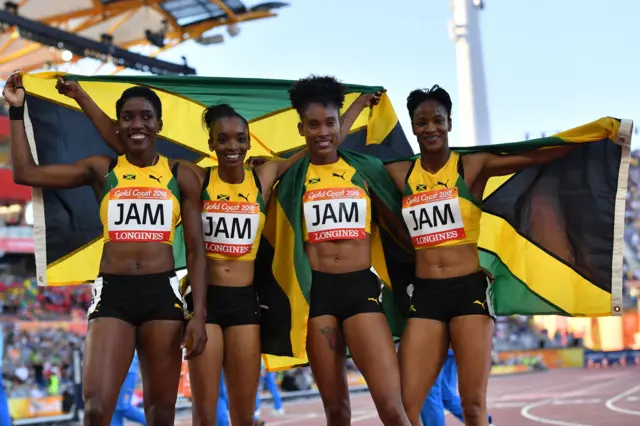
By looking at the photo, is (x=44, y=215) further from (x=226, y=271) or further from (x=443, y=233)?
(x=443, y=233)

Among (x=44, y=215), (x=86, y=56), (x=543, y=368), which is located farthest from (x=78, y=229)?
(x=543, y=368)

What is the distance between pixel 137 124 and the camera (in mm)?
5148

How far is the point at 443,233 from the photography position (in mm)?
5484

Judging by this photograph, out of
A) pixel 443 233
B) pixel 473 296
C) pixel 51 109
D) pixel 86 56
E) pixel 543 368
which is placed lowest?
pixel 543 368

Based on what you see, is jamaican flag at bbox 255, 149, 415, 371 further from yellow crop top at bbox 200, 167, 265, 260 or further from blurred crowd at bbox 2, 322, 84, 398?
blurred crowd at bbox 2, 322, 84, 398

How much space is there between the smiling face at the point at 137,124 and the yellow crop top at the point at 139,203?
14cm

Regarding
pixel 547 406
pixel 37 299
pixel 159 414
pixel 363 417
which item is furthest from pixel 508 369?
pixel 159 414

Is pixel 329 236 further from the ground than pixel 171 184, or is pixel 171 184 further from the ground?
pixel 171 184

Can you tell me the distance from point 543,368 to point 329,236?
26899 mm

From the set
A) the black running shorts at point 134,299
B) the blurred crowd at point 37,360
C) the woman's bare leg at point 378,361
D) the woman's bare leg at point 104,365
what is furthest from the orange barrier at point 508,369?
the woman's bare leg at point 104,365

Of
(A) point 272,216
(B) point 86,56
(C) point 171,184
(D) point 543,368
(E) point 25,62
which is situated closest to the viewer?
(C) point 171,184

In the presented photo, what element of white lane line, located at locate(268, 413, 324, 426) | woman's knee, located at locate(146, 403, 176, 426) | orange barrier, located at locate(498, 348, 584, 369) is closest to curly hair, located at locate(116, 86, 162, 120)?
woman's knee, located at locate(146, 403, 176, 426)

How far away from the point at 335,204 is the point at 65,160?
7.74 ft

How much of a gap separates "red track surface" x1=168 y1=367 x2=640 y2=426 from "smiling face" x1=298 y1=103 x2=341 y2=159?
268 inches
